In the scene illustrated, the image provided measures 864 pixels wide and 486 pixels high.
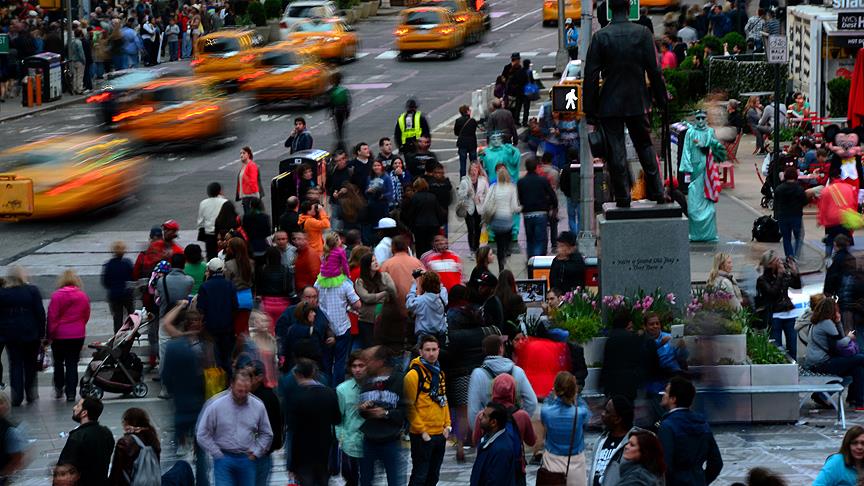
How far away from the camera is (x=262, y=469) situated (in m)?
12.5

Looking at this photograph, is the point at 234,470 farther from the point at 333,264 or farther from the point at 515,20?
the point at 515,20

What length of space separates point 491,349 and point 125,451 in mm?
3161

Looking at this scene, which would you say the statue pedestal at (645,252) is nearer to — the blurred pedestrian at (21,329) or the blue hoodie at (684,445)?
the blue hoodie at (684,445)

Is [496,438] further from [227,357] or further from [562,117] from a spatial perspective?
[562,117]

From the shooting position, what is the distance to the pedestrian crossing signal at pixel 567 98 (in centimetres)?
2180

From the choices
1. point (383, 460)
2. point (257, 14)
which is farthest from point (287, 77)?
→ point (383, 460)

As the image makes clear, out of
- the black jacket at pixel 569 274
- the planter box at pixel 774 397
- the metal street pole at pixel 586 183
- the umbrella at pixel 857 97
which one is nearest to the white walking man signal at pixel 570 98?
the metal street pole at pixel 586 183

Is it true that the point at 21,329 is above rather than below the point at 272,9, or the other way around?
below

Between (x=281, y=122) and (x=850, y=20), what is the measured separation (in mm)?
14312

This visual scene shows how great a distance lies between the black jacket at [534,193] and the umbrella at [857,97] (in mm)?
9891

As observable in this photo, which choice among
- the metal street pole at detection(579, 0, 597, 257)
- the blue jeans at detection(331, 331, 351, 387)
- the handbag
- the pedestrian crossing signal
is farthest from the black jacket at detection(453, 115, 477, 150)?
the handbag

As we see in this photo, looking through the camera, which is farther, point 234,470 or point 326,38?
point 326,38

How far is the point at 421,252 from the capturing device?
2175cm

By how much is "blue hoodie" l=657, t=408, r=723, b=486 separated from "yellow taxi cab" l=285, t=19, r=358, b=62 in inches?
1426
